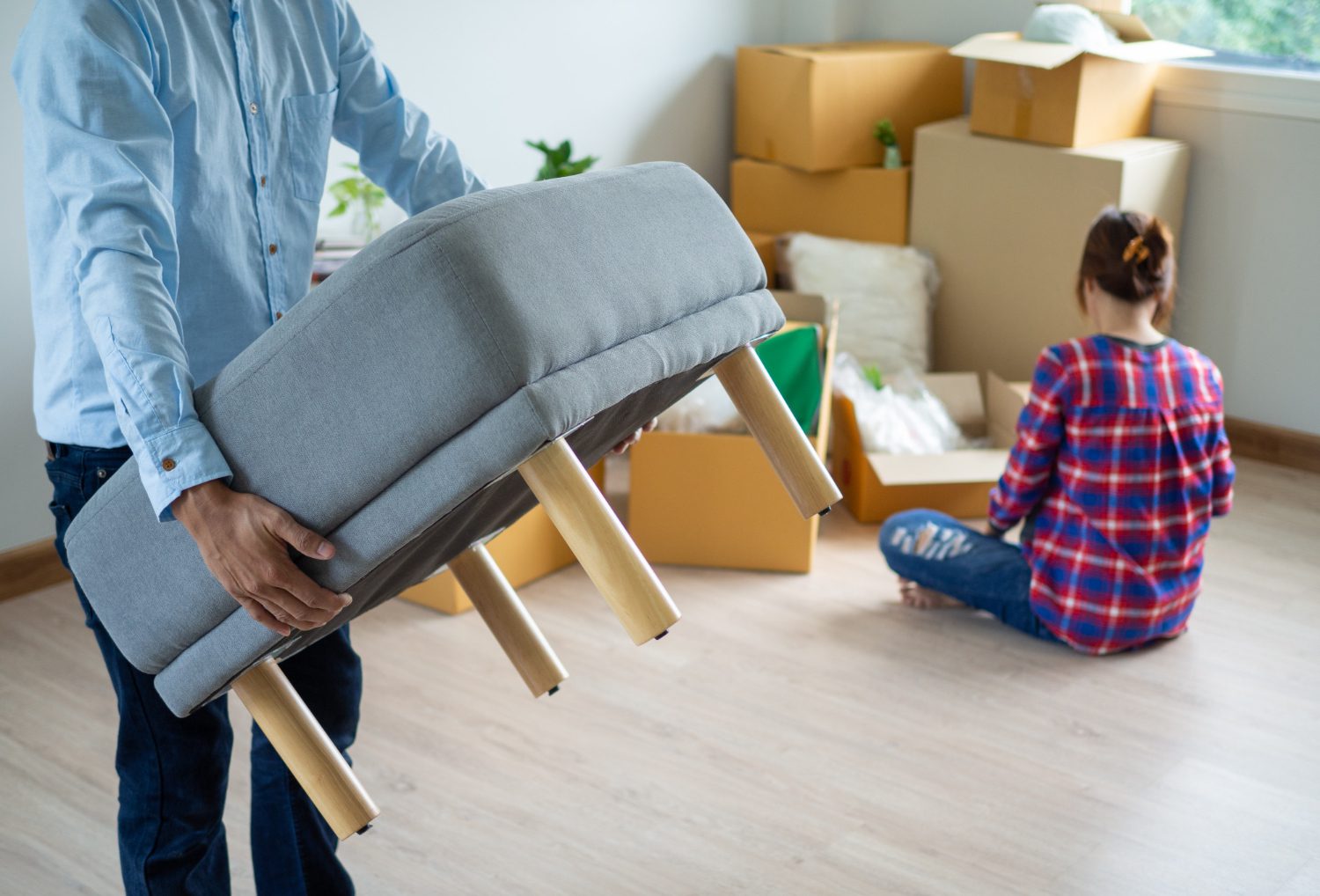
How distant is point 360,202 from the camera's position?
286 centimetres

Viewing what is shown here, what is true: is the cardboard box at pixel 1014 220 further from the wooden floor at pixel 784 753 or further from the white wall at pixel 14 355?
the white wall at pixel 14 355

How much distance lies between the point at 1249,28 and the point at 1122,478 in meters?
1.62

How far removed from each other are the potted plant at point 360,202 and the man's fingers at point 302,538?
1876 mm

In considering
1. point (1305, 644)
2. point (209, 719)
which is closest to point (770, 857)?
point (209, 719)

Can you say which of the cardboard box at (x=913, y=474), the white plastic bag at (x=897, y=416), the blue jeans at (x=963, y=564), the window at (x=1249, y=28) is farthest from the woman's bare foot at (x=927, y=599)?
the window at (x=1249, y=28)

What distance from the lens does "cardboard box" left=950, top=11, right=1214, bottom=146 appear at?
3072 mm

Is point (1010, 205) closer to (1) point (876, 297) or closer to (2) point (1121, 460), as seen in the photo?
(1) point (876, 297)

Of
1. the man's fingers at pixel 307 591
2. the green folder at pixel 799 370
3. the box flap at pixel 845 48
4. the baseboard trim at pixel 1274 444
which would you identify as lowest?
the baseboard trim at pixel 1274 444

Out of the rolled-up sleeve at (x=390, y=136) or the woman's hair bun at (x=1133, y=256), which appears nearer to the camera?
the rolled-up sleeve at (x=390, y=136)

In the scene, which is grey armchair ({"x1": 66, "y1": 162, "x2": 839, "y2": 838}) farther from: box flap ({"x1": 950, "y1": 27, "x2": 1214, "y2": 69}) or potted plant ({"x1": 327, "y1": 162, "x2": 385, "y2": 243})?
box flap ({"x1": 950, "y1": 27, "x2": 1214, "y2": 69})

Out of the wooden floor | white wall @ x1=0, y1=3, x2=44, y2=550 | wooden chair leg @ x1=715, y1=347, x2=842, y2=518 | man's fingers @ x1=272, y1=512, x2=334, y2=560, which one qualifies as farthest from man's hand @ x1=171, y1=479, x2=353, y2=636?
white wall @ x1=0, y1=3, x2=44, y2=550

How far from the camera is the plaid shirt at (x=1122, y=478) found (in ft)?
7.32

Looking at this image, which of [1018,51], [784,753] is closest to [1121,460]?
[784,753]

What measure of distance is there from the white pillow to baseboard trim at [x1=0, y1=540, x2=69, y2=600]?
1.89 metres
